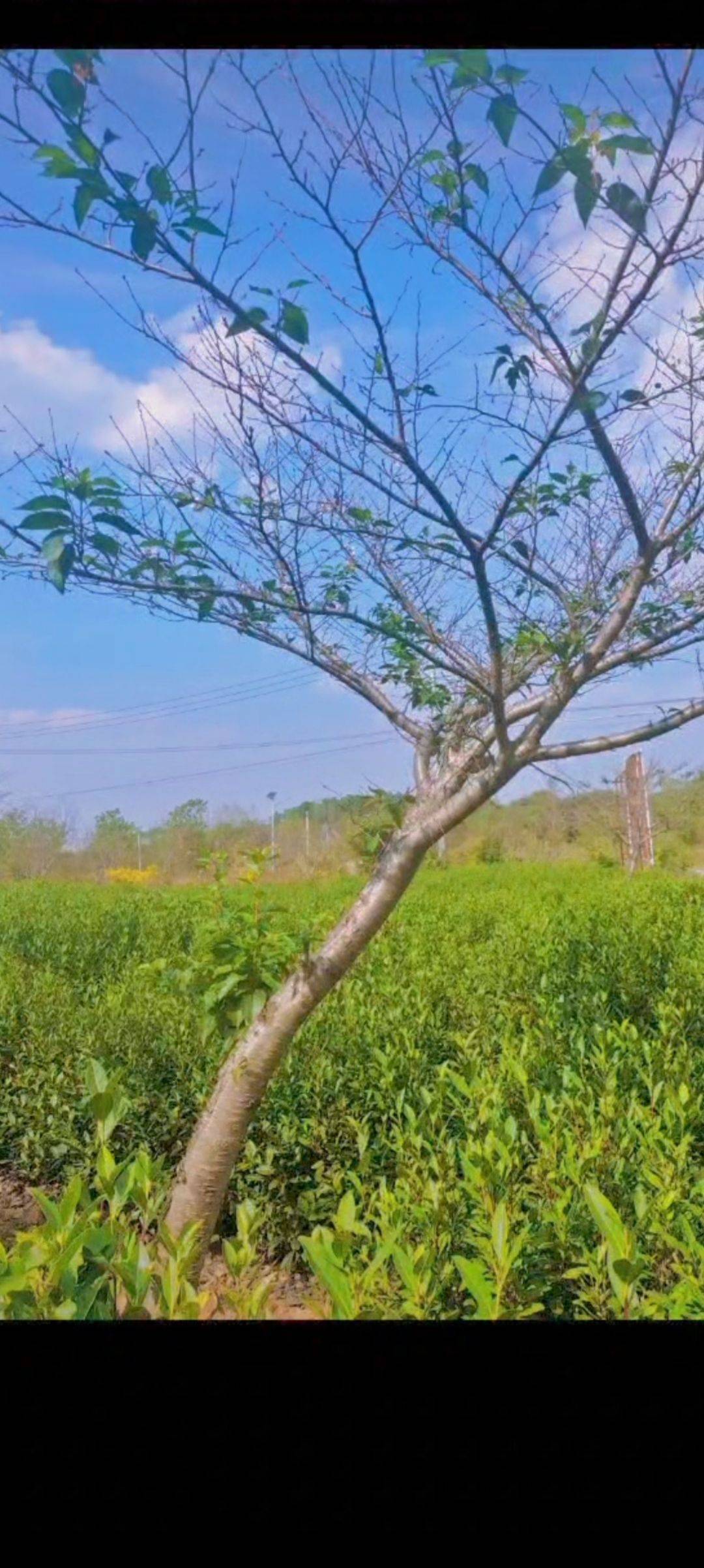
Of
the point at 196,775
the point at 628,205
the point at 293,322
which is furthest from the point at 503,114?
the point at 196,775

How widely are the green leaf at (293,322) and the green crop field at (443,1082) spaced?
84 cm

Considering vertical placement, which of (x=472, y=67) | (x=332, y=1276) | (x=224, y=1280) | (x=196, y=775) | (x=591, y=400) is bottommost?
(x=224, y=1280)

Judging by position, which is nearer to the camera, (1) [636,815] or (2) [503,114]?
(2) [503,114]

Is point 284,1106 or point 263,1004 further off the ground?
point 263,1004

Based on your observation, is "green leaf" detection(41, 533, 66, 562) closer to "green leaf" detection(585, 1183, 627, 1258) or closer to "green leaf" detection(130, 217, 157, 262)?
"green leaf" detection(130, 217, 157, 262)

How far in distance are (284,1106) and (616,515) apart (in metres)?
1.11

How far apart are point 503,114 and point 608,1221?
1.39 m

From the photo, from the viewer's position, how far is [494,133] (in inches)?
52.5

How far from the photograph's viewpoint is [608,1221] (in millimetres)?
1195

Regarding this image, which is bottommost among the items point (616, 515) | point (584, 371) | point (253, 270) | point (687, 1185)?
point (687, 1185)

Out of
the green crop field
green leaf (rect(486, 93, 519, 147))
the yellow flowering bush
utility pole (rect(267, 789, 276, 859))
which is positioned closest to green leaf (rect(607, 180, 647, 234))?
green leaf (rect(486, 93, 519, 147))

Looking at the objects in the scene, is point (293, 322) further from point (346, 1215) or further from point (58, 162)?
point (346, 1215)
